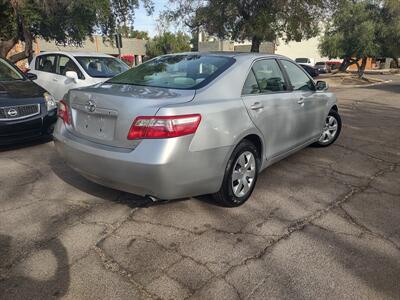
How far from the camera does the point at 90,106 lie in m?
3.27

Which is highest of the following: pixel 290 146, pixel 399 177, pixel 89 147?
pixel 89 147

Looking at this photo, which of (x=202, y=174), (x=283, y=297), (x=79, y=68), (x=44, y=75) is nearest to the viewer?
(x=283, y=297)

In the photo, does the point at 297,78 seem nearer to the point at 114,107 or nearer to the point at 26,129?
the point at 114,107

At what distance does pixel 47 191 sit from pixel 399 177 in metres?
4.39

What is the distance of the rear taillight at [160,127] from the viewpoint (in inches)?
113

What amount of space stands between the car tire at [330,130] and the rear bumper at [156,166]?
3183 millimetres

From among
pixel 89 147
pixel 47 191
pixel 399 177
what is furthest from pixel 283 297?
pixel 399 177

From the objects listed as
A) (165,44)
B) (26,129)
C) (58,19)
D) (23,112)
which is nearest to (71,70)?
(23,112)

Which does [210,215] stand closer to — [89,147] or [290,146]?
[89,147]

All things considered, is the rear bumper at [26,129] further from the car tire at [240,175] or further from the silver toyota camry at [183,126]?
the car tire at [240,175]

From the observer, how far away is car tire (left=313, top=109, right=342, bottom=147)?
19.4ft

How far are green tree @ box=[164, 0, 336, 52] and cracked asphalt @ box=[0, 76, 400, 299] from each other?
1386 centimetres

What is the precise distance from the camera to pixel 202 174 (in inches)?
124

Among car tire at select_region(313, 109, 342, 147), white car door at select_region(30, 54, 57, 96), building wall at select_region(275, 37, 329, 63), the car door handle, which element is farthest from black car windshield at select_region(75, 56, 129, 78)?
building wall at select_region(275, 37, 329, 63)
